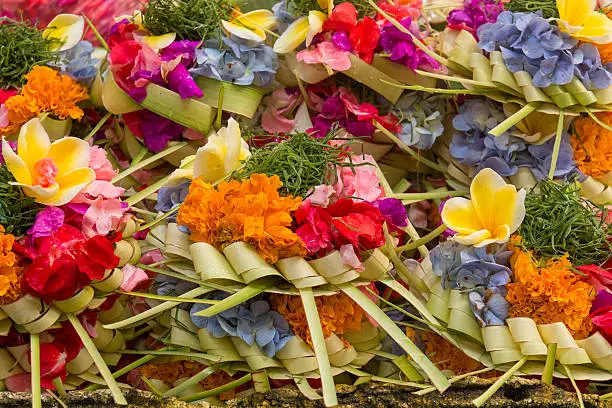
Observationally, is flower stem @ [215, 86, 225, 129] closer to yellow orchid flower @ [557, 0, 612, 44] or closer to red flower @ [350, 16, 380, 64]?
red flower @ [350, 16, 380, 64]

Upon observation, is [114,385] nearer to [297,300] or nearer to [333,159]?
[297,300]

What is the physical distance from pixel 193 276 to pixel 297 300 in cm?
10

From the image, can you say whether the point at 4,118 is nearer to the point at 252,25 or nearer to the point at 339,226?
the point at 252,25

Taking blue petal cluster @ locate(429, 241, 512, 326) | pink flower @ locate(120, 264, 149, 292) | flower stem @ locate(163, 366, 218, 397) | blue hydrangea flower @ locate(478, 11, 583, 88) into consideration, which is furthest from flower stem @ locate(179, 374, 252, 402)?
blue hydrangea flower @ locate(478, 11, 583, 88)

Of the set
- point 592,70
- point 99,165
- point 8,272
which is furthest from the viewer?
point 592,70

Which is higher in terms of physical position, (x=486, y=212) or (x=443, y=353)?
(x=486, y=212)

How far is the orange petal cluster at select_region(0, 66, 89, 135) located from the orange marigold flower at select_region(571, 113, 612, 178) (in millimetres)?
565

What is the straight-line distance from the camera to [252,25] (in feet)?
3.38

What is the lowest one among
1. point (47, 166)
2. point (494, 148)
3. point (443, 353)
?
point (443, 353)

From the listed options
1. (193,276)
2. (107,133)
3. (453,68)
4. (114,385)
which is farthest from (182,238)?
(453,68)

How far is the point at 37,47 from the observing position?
3.36 feet

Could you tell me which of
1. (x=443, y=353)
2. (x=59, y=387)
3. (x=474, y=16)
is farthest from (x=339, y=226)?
(x=474, y=16)

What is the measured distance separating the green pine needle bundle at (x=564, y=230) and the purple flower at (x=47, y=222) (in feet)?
1.43

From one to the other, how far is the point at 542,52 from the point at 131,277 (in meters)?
0.49
